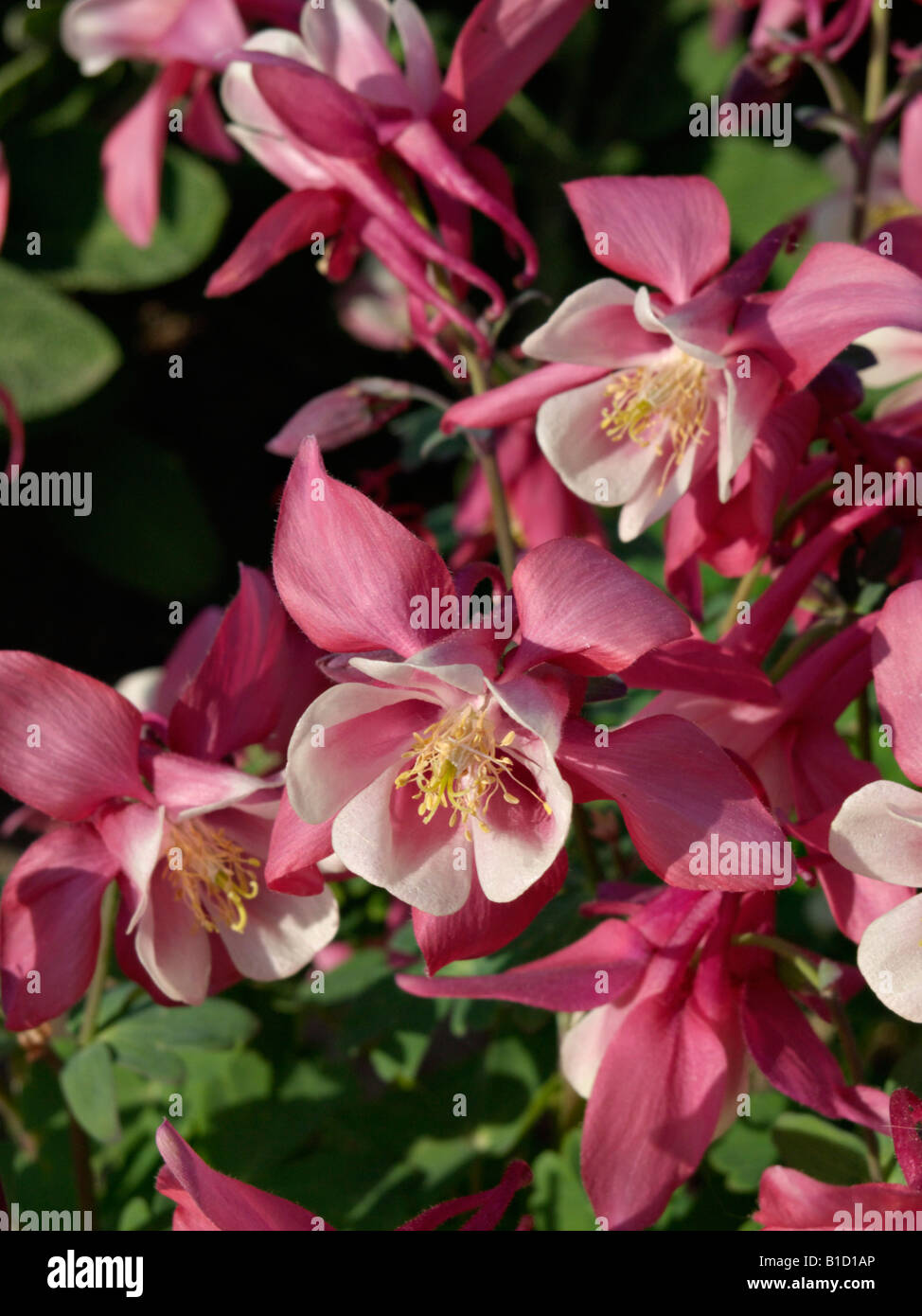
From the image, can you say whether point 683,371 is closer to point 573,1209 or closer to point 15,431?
point 15,431

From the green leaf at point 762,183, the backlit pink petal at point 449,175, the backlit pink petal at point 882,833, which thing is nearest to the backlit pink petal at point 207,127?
the backlit pink petal at point 449,175

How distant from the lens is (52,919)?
0.82 m

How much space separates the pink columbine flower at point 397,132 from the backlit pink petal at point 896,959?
1.51 ft

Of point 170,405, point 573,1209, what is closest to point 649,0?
point 170,405

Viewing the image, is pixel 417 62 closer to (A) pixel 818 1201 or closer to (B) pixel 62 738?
(B) pixel 62 738

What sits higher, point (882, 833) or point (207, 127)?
point (207, 127)

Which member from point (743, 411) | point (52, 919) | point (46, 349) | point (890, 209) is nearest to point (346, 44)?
point (743, 411)

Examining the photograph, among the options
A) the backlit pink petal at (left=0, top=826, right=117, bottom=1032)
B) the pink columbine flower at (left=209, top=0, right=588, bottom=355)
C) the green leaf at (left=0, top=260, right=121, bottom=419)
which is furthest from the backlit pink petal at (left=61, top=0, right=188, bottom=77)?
the green leaf at (left=0, top=260, right=121, bottom=419)

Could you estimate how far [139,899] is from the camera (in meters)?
0.78

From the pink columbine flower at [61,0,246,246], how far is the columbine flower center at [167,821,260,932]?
1.99 ft

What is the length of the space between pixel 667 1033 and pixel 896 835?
7.1 inches

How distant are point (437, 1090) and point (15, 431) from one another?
0.65 metres

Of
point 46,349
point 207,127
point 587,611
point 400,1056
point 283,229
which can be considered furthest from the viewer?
point 46,349

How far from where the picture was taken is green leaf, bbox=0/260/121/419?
227 cm
